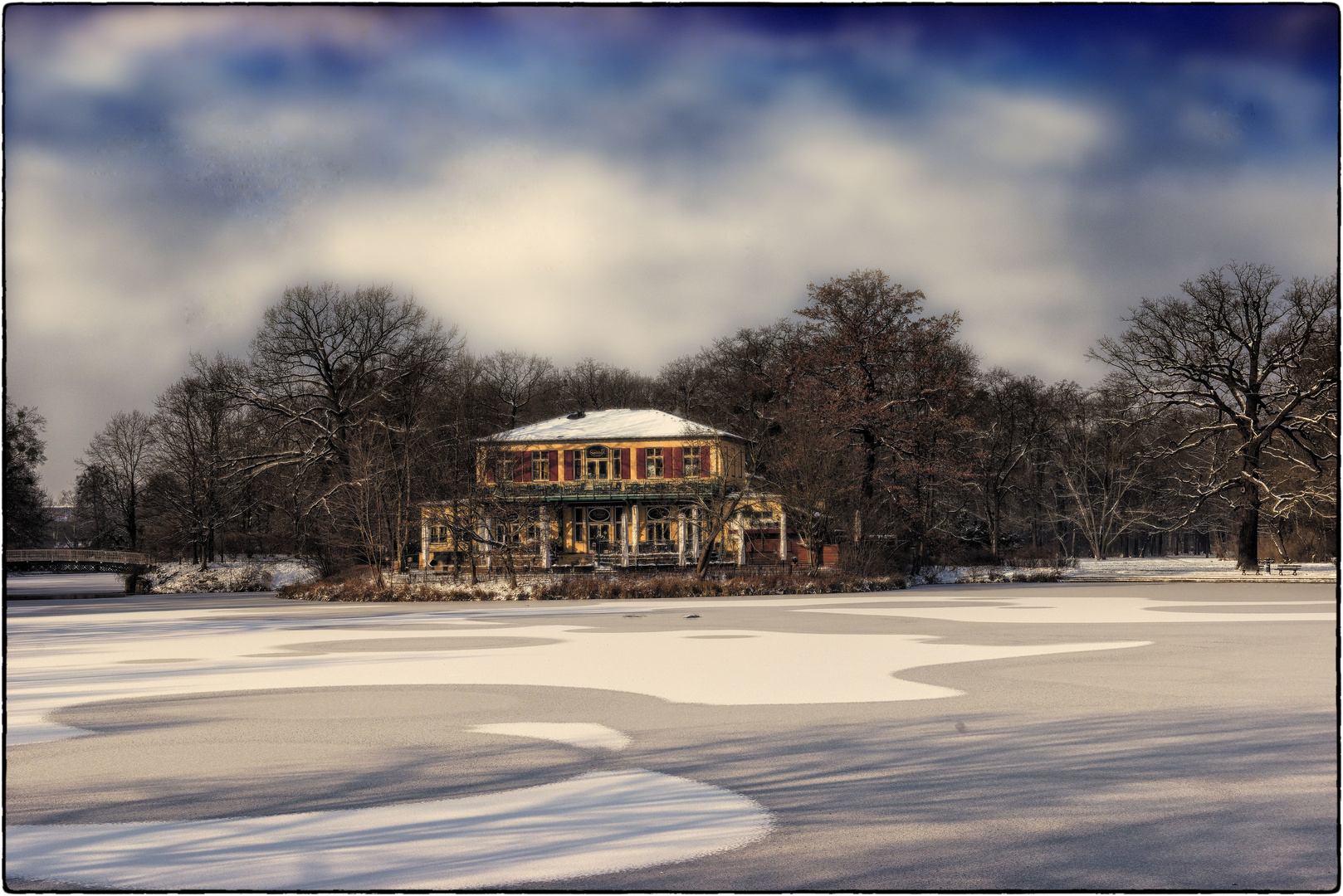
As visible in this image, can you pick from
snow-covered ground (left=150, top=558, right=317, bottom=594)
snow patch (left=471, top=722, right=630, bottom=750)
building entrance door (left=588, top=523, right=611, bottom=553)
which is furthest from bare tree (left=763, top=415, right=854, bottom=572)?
snow patch (left=471, top=722, right=630, bottom=750)

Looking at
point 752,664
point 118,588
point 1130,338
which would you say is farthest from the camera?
point 118,588

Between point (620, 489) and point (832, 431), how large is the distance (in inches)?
473

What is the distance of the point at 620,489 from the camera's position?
54375 mm

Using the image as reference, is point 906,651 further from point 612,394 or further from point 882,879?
point 612,394

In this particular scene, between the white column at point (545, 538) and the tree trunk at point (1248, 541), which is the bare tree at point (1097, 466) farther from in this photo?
the white column at point (545, 538)

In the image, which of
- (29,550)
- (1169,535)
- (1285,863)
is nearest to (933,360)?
(1285,863)

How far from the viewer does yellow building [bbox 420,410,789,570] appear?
165 ft

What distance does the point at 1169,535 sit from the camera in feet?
339

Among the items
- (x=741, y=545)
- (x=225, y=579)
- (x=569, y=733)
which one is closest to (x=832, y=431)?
(x=741, y=545)

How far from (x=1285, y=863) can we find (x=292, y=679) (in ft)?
37.9

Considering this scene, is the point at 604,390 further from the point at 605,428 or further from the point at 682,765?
the point at 682,765

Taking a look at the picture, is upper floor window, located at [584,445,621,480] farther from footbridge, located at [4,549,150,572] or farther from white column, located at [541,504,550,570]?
footbridge, located at [4,549,150,572]

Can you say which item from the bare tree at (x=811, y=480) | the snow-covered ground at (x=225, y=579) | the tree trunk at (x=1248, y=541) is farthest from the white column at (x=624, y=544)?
the tree trunk at (x=1248, y=541)

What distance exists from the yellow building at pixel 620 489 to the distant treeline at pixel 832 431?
111 inches
